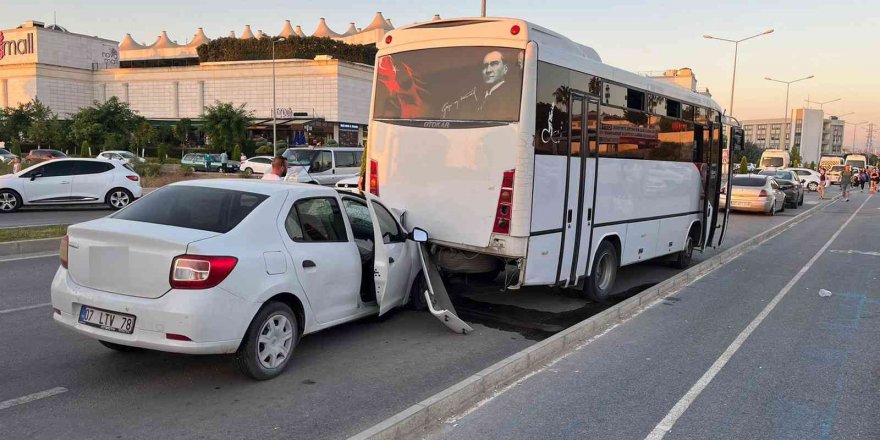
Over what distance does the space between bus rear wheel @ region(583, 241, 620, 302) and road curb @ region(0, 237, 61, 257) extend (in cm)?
942

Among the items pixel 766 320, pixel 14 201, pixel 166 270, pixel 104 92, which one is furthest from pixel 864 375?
pixel 104 92

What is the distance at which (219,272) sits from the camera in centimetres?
445

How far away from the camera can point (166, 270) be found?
4395 millimetres

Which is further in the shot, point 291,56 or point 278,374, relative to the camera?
point 291,56

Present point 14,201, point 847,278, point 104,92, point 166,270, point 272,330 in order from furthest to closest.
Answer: point 104,92 → point 14,201 → point 847,278 → point 272,330 → point 166,270

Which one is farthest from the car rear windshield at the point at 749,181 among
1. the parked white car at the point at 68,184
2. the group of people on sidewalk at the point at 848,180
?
the parked white car at the point at 68,184

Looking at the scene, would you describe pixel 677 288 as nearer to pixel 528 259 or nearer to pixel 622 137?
pixel 622 137

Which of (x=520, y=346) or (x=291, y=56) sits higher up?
(x=291, y=56)

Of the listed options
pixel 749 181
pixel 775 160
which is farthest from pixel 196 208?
pixel 775 160

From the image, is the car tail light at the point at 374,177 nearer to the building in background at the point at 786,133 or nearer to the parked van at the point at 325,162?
the parked van at the point at 325,162

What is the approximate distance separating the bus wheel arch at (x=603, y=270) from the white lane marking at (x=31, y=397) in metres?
5.78

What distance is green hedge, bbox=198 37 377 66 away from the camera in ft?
255

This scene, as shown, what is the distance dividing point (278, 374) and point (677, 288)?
246 inches

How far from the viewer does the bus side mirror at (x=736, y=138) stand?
468 inches
